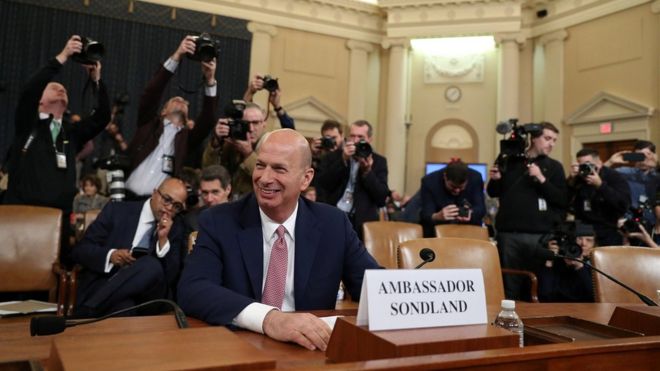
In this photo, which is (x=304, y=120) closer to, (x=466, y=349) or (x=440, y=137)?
(x=440, y=137)

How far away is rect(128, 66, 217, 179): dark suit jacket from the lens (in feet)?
10.4

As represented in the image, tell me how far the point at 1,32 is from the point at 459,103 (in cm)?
842

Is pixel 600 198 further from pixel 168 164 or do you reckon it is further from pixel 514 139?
pixel 168 164

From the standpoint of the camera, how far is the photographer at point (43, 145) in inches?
120

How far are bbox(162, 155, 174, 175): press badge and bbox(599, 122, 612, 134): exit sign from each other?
801cm

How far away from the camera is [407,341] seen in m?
0.80

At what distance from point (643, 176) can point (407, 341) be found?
164 inches

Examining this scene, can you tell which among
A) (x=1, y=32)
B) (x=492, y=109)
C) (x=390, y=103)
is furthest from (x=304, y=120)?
(x=1, y=32)

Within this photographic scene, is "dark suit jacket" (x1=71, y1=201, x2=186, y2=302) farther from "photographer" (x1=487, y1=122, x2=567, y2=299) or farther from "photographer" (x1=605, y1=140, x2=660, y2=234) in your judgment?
"photographer" (x1=605, y1=140, x2=660, y2=234)

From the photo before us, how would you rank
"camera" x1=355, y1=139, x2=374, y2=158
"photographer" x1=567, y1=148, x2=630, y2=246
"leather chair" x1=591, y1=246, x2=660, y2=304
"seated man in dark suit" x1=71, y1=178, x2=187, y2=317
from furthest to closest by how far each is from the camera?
"photographer" x1=567, y1=148, x2=630, y2=246
"camera" x1=355, y1=139, x2=374, y2=158
"seated man in dark suit" x1=71, y1=178, x2=187, y2=317
"leather chair" x1=591, y1=246, x2=660, y2=304

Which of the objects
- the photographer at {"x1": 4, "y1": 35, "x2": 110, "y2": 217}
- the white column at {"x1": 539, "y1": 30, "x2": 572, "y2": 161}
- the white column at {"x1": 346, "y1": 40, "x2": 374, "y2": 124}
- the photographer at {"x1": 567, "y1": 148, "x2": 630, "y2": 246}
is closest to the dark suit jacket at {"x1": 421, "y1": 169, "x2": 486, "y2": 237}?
the photographer at {"x1": 567, "y1": 148, "x2": 630, "y2": 246}

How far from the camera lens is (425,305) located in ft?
3.03

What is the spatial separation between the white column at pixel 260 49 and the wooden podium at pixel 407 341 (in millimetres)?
9181

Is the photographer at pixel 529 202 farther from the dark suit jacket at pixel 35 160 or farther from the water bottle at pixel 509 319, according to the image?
the dark suit jacket at pixel 35 160
